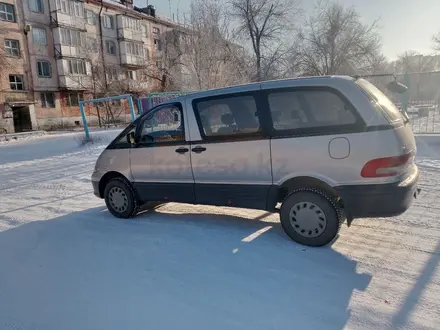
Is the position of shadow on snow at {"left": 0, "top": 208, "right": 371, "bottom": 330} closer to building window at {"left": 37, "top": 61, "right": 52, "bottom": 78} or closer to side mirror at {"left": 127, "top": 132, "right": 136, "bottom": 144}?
side mirror at {"left": 127, "top": 132, "right": 136, "bottom": 144}

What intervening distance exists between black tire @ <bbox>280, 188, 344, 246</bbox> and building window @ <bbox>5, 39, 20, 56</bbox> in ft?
107

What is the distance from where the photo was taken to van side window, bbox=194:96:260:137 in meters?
3.79

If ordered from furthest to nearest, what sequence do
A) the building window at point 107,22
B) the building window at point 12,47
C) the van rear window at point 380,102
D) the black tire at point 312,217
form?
the building window at point 107,22 → the building window at point 12,47 → the black tire at point 312,217 → the van rear window at point 380,102

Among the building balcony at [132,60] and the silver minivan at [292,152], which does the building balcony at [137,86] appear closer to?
the building balcony at [132,60]

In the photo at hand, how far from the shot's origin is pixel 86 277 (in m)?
3.18

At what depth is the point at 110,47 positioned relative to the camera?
36.2 metres

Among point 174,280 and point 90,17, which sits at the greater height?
point 90,17

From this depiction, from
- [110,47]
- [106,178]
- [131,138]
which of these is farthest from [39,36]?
[131,138]

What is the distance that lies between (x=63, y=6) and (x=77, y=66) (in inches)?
230

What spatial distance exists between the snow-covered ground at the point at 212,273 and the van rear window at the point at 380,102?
144 cm

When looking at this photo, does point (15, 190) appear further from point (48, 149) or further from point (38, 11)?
point (38, 11)

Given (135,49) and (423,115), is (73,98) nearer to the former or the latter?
(135,49)

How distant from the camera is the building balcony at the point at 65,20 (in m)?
30.0

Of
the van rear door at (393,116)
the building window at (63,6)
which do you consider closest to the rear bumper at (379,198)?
the van rear door at (393,116)
